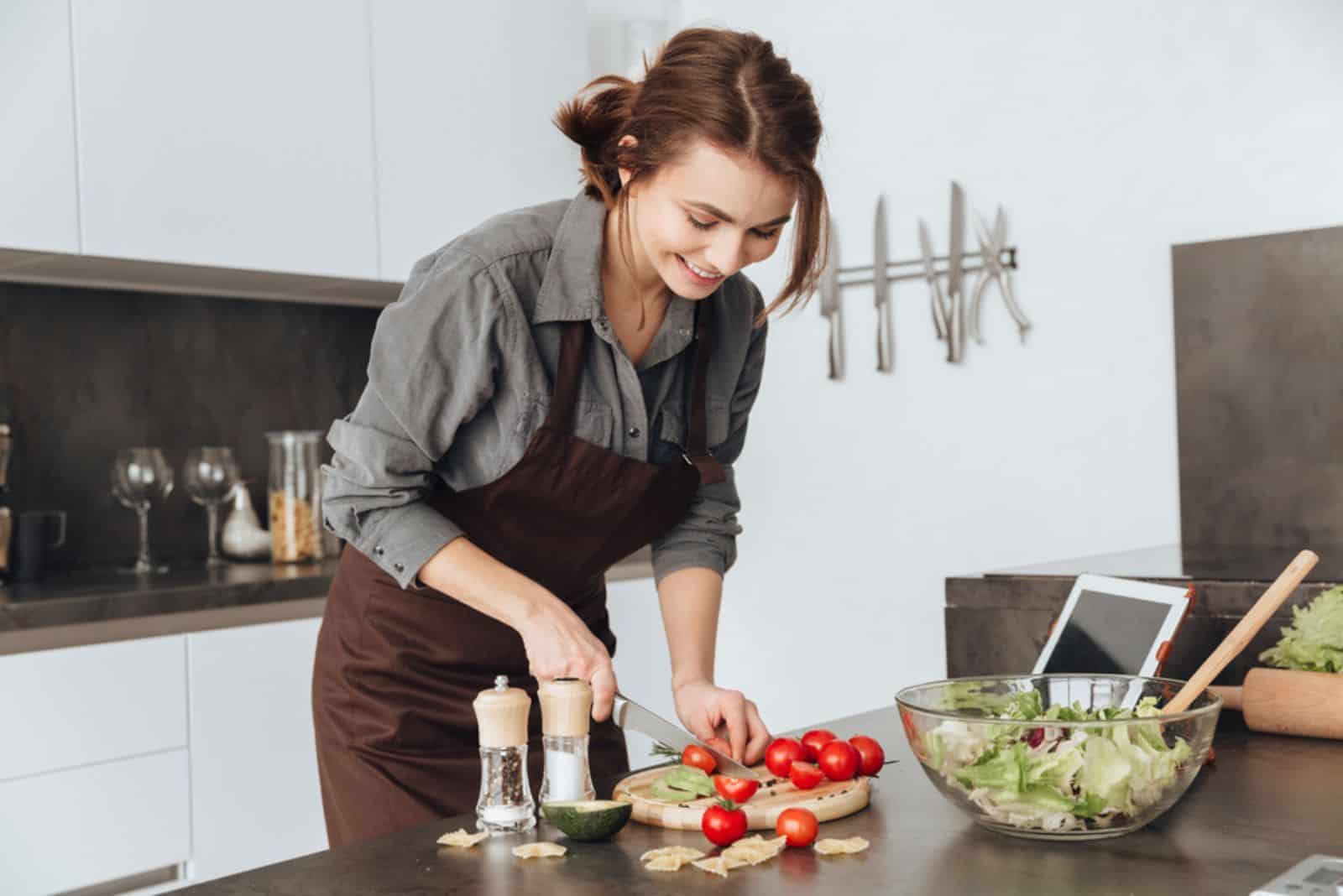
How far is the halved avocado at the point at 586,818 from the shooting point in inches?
40.5

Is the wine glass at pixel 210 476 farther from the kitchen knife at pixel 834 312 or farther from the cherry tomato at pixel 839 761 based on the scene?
the cherry tomato at pixel 839 761

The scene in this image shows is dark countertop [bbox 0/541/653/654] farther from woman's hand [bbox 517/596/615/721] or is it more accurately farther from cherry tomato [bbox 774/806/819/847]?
cherry tomato [bbox 774/806/819/847]

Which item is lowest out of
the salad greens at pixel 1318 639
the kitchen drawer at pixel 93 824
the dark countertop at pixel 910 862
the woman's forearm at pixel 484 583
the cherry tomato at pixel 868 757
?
A: the kitchen drawer at pixel 93 824

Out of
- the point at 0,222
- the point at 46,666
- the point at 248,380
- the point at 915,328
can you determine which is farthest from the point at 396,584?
the point at 915,328

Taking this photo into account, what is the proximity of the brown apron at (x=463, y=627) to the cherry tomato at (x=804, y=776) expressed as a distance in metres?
0.43

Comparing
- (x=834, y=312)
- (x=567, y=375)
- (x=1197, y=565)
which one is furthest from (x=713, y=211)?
(x=834, y=312)

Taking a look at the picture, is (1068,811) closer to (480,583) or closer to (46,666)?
(480,583)

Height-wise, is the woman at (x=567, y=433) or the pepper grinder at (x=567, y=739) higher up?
the woman at (x=567, y=433)

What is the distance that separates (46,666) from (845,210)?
6.60 ft

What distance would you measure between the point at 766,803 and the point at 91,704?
1.50 m

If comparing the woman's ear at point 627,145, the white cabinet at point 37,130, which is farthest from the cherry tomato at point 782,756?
the white cabinet at point 37,130

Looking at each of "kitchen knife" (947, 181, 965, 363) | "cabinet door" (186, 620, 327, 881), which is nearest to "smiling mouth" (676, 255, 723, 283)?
"cabinet door" (186, 620, 327, 881)

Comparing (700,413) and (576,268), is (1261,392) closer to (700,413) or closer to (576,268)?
(700,413)

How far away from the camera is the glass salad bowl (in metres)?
1.00
